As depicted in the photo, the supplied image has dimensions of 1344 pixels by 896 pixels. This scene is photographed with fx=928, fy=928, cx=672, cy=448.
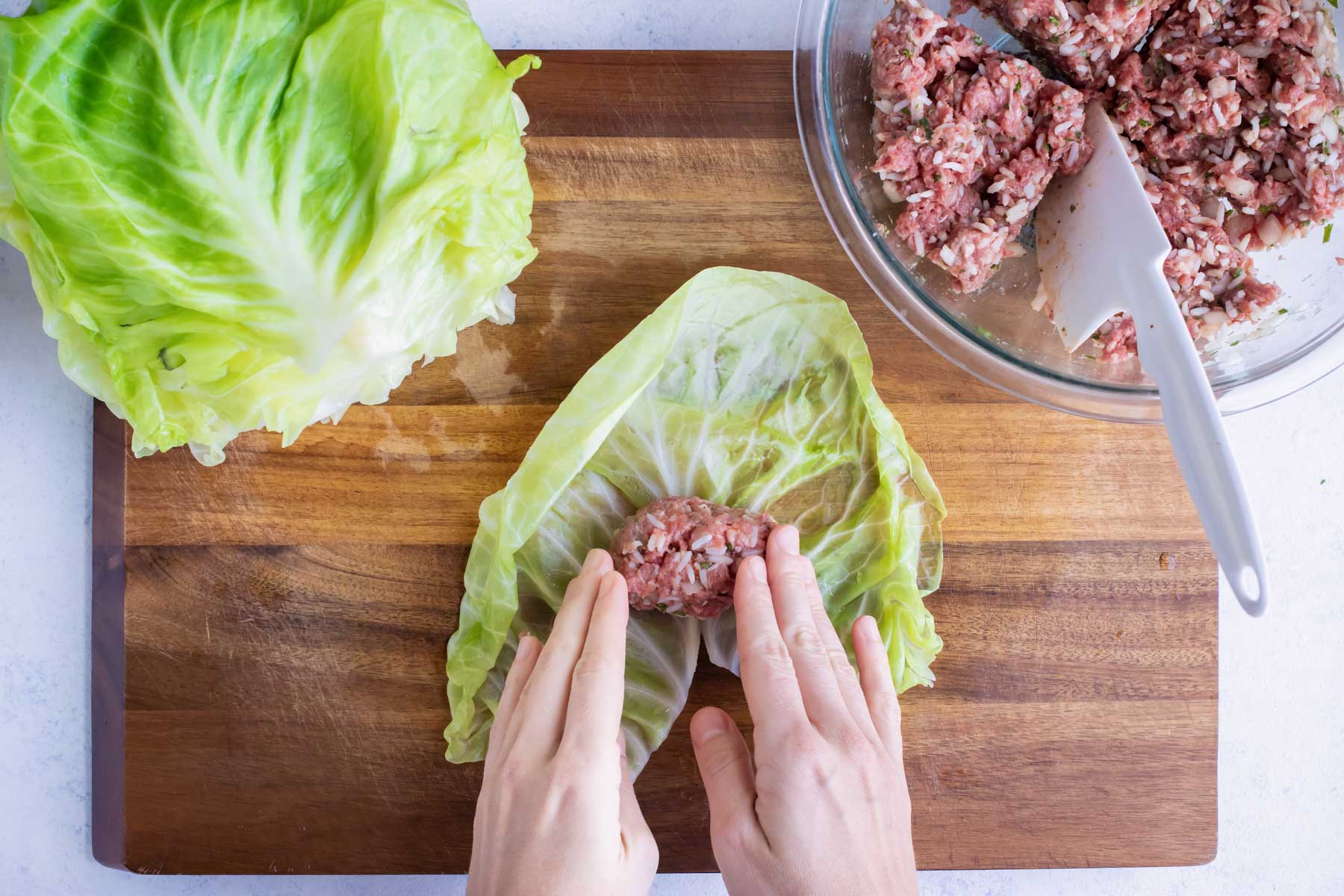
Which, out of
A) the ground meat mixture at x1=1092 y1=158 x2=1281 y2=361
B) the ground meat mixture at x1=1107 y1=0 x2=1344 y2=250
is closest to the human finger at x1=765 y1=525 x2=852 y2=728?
the ground meat mixture at x1=1092 y1=158 x2=1281 y2=361

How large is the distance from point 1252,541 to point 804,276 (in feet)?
3.22

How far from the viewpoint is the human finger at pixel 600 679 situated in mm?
1718

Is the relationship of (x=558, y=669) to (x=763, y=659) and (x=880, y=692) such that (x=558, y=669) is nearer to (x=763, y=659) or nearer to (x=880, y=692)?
(x=763, y=659)

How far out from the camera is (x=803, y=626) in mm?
1810

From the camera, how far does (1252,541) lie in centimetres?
146

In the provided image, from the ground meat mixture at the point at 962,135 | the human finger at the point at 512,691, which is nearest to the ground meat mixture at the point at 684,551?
the human finger at the point at 512,691

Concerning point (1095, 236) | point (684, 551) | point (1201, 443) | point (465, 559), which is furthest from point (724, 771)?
point (1095, 236)

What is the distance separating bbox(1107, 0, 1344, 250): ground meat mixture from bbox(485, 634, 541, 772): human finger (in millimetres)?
1464

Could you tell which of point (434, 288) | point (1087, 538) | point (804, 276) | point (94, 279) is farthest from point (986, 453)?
point (94, 279)

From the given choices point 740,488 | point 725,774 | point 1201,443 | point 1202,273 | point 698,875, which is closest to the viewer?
point 1201,443

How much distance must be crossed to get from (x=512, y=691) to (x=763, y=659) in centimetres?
51

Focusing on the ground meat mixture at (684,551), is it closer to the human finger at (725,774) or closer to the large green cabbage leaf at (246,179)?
the human finger at (725,774)

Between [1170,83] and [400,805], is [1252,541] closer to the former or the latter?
[1170,83]

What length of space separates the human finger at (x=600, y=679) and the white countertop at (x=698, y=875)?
0.63 meters
